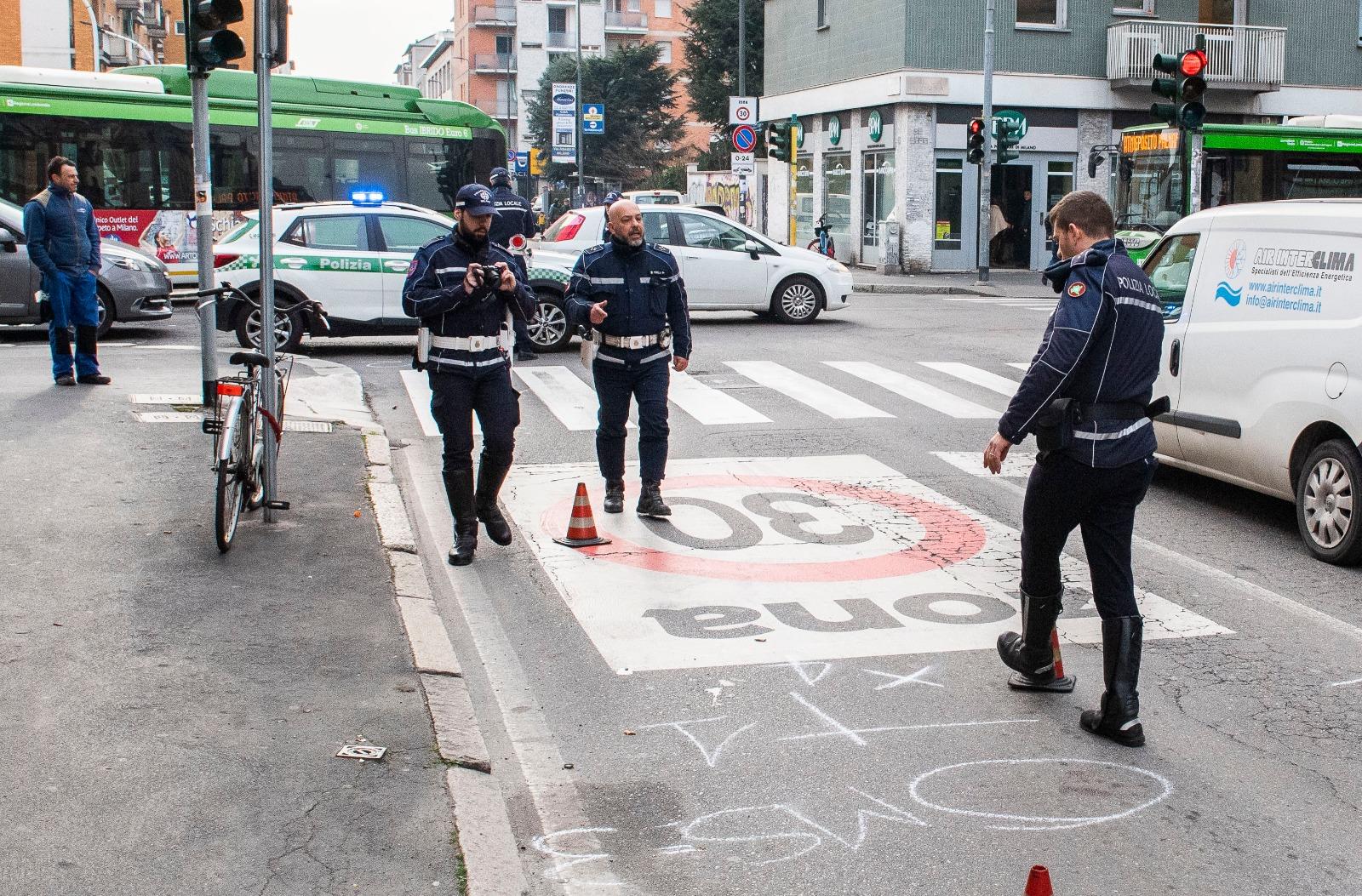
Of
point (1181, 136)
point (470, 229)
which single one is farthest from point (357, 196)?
point (1181, 136)

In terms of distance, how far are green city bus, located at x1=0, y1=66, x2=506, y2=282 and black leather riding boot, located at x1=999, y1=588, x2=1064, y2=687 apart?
18.5m

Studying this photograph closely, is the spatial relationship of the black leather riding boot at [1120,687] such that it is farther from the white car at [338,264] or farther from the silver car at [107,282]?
the silver car at [107,282]

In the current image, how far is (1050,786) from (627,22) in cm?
9820

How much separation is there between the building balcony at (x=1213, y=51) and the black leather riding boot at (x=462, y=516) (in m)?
32.7

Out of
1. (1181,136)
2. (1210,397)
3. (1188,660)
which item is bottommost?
(1188,660)

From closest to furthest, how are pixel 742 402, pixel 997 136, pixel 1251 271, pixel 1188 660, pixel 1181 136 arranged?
pixel 1188 660 → pixel 1251 271 → pixel 742 402 → pixel 1181 136 → pixel 997 136

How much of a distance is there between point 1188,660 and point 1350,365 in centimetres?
239

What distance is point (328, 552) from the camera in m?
7.61

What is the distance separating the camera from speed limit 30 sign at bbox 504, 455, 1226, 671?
21.5 feet

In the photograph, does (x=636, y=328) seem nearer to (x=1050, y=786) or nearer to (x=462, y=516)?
(x=462, y=516)

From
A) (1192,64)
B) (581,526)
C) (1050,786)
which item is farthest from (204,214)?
(1192,64)

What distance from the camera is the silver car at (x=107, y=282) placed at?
56.5ft

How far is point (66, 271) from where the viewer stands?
12.7 meters

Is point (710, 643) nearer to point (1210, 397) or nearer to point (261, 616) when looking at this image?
point (261, 616)
